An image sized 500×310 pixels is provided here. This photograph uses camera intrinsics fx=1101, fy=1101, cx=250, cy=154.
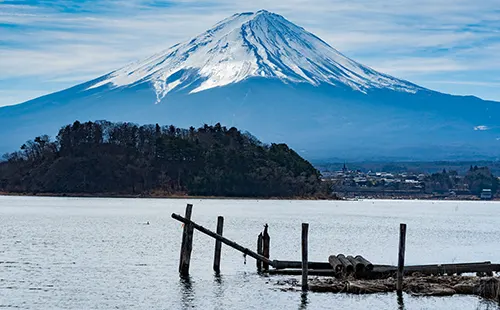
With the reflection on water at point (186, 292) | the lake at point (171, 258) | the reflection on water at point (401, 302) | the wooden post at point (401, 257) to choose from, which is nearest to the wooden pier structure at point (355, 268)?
the wooden post at point (401, 257)

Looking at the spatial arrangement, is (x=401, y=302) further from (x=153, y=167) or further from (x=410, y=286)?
(x=153, y=167)

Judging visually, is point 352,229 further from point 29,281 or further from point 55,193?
point 55,193

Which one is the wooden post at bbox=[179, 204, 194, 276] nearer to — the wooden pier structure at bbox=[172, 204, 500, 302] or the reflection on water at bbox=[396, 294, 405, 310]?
the wooden pier structure at bbox=[172, 204, 500, 302]

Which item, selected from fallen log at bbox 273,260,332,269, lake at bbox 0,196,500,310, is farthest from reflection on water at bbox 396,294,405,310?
fallen log at bbox 273,260,332,269

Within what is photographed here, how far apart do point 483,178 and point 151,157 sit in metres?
69.9

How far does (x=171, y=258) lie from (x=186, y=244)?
26.5ft

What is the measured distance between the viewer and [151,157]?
132 meters

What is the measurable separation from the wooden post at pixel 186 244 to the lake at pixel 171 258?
15.4 inches

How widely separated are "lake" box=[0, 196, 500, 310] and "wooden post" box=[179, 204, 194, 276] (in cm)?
39

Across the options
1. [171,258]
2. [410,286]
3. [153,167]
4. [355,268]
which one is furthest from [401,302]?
[153,167]

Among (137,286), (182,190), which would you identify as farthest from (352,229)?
(182,190)

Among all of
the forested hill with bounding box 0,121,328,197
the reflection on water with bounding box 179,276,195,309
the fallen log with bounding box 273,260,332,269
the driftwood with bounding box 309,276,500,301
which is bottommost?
the reflection on water with bounding box 179,276,195,309

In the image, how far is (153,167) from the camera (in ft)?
430

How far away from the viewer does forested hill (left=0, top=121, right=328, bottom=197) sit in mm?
130375
